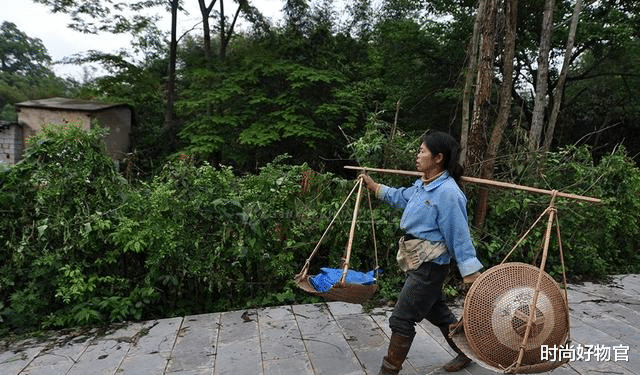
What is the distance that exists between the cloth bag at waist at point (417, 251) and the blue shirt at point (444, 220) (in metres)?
0.03

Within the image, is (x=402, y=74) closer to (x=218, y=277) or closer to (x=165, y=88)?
(x=165, y=88)

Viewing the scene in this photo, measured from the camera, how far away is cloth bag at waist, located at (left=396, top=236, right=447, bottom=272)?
2.35 m

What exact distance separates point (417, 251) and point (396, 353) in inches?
25.1

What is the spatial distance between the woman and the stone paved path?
1.95 feet

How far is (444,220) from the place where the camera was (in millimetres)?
2299

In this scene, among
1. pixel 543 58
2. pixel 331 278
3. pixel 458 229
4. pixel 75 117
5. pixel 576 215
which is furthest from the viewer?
pixel 75 117

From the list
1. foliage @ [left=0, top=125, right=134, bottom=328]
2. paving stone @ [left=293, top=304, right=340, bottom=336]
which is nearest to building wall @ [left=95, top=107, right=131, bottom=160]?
foliage @ [left=0, top=125, right=134, bottom=328]

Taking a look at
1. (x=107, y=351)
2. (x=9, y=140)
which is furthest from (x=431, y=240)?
(x=9, y=140)

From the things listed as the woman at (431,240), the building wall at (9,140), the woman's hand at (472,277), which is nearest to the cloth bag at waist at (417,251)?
the woman at (431,240)

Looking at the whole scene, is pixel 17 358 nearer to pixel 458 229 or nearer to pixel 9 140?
pixel 458 229

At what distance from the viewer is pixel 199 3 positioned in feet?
57.1

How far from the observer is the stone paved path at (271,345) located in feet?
9.30

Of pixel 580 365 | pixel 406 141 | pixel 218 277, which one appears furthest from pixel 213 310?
pixel 580 365

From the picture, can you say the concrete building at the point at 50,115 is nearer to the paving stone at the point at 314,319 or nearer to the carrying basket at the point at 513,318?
the paving stone at the point at 314,319
